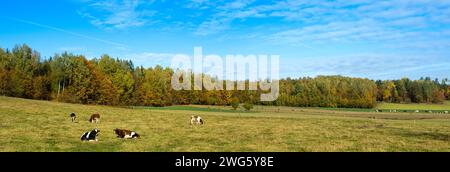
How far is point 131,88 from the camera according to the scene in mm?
113375

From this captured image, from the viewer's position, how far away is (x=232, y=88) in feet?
490

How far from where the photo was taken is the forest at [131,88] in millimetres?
92375

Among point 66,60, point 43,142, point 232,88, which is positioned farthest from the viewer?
point 232,88

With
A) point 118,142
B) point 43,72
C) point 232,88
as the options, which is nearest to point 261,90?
point 232,88

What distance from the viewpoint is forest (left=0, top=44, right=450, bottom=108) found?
92375 millimetres

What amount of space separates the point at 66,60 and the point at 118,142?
272 ft

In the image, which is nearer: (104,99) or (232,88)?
(104,99)

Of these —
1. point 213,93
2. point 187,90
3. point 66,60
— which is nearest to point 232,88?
point 213,93
